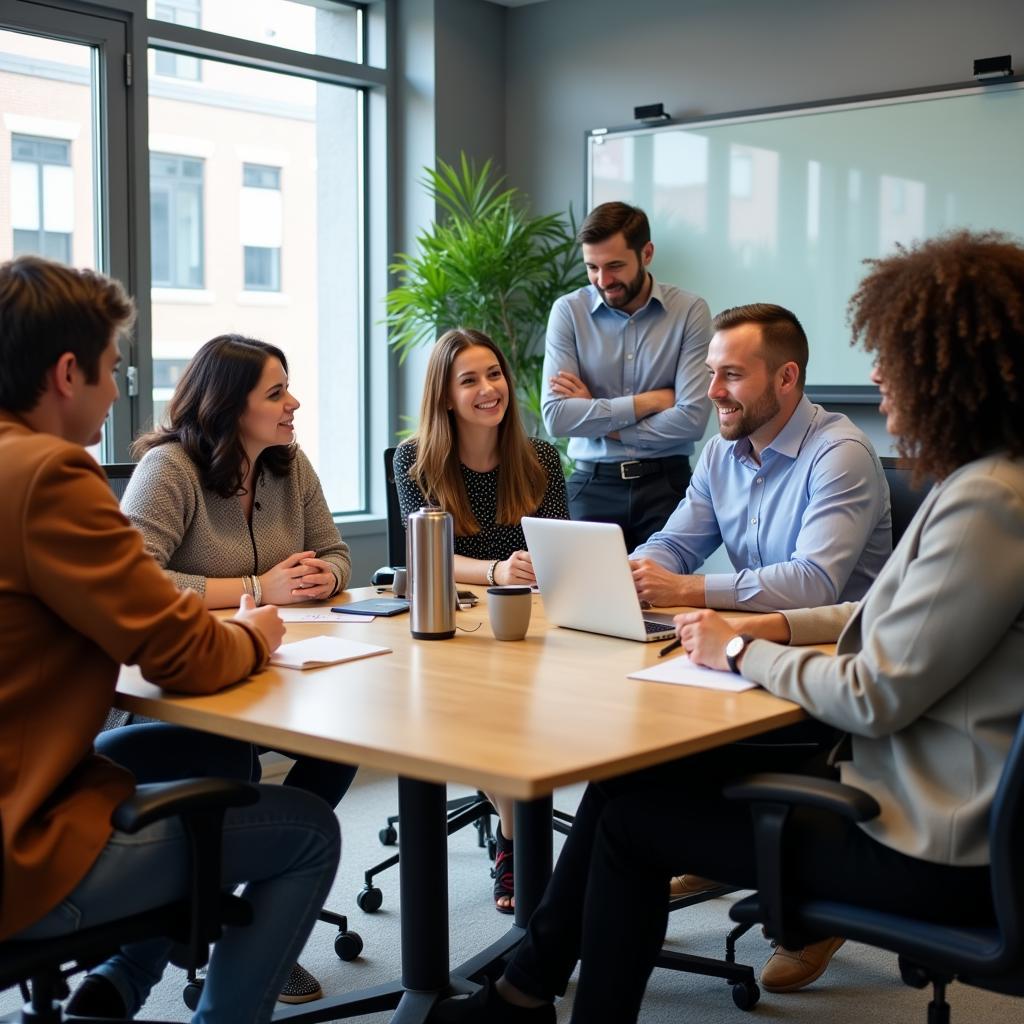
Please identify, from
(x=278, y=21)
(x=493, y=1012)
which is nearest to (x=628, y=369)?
(x=278, y=21)

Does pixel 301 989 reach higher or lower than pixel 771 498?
lower

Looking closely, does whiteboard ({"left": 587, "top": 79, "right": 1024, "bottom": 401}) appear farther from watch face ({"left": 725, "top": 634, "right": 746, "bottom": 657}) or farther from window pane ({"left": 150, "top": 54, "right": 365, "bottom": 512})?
watch face ({"left": 725, "top": 634, "right": 746, "bottom": 657})

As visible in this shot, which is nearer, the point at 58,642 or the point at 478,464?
the point at 58,642

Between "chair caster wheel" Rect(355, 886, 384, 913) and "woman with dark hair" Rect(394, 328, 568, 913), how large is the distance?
0.92 feet

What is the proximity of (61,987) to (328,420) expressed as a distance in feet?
12.7

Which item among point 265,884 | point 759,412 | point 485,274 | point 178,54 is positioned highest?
point 178,54

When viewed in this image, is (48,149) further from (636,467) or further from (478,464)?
(636,467)

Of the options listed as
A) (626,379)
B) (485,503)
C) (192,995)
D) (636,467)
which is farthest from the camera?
(626,379)

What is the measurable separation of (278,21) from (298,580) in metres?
3.12

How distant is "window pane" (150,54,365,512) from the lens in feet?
15.3

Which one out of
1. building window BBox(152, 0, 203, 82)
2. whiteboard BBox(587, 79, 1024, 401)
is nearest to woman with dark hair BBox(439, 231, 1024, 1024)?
whiteboard BBox(587, 79, 1024, 401)

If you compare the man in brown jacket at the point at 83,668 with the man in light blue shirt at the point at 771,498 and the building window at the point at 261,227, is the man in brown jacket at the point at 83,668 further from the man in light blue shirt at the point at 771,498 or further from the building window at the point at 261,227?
the building window at the point at 261,227

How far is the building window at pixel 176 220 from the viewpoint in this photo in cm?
460

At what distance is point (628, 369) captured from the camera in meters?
4.07
